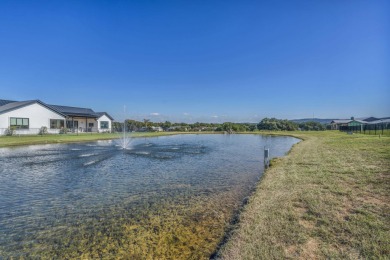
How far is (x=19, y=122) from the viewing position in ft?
82.8

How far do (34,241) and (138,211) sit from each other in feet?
6.60

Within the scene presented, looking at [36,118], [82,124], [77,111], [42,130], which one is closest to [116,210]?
[42,130]

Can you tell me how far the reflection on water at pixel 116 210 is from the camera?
11.8ft

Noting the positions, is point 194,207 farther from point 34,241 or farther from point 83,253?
point 34,241

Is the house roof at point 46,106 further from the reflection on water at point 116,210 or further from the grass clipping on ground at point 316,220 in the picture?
the grass clipping on ground at point 316,220

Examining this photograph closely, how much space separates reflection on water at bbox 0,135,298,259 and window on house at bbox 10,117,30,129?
19795 millimetres

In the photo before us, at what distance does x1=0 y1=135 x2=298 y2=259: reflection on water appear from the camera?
3.60 meters

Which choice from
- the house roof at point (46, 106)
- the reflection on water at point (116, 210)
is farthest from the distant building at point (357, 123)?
the house roof at point (46, 106)

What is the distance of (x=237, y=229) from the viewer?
3.76 m

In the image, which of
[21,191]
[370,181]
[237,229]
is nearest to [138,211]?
[237,229]

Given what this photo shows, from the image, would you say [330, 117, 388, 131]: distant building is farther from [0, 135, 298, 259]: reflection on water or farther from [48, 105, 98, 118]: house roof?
[48, 105, 98, 118]: house roof

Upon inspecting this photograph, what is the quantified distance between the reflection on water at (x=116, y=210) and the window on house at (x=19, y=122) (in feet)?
64.9

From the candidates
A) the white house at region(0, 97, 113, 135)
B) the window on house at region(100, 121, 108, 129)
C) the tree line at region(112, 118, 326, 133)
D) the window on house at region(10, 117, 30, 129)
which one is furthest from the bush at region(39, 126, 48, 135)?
the tree line at region(112, 118, 326, 133)

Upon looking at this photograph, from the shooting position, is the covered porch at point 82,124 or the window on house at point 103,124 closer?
the covered porch at point 82,124
